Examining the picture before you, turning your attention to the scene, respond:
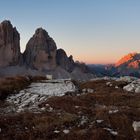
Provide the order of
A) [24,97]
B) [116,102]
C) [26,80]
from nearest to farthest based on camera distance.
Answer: [116,102]
[24,97]
[26,80]

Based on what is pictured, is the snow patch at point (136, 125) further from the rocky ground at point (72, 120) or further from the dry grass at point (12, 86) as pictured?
the dry grass at point (12, 86)

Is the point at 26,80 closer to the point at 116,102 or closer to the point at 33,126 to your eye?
the point at 116,102

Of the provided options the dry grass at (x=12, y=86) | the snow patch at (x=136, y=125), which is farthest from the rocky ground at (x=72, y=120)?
the dry grass at (x=12, y=86)

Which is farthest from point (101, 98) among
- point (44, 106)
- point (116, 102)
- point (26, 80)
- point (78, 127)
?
point (26, 80)

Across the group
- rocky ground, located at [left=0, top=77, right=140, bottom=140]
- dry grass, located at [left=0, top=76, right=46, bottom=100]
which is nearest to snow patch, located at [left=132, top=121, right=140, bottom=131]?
rocky ground, located at [left=0, top=77, right=140, bottom=140]

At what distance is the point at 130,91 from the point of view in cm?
3066

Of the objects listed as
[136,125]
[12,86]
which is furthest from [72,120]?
[12,86]

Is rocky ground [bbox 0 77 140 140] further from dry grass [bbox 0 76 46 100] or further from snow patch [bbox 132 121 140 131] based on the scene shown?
dry grass [bbox 0 76 46 100]

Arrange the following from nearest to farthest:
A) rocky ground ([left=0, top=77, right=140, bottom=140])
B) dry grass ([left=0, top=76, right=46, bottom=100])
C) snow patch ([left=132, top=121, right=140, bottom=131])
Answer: rocky ground ([left=0, top=77, right=140, bottom=140]) → snow patch ([left=132, top=121, right=140, bottom=131]) → dry grass ([left=0, top=76, right=46, bottom=100])

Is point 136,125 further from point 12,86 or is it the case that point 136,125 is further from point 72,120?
point 12,86

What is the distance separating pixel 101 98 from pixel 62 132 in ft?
34.4

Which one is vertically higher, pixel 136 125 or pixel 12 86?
pixel 12 86

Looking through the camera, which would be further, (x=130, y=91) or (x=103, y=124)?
(x=130, y=91)

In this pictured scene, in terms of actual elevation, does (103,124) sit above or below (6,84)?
below
